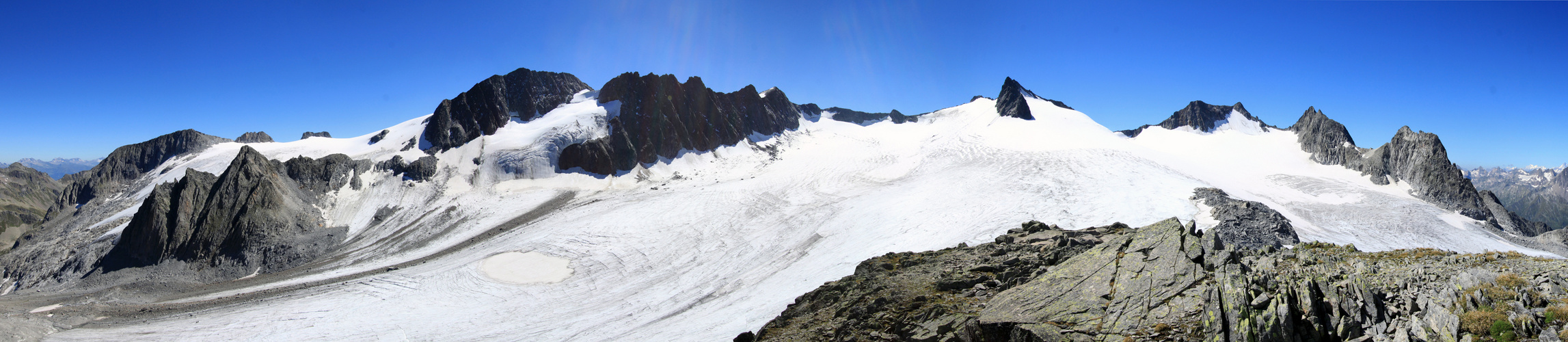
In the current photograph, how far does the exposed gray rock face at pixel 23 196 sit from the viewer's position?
97.2 metres

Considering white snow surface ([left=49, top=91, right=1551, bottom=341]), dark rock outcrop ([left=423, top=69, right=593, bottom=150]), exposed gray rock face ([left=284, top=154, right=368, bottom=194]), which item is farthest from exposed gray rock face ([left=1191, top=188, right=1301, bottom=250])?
dark rock outcrop ([left=423, top=69, right=593, bottom=150])

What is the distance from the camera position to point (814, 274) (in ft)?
124

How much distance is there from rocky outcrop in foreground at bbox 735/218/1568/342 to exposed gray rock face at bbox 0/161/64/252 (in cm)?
12299

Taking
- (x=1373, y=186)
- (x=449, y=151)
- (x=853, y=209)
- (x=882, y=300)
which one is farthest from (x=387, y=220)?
(x=1373, y=186)

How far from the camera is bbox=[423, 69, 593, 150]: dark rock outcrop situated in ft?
276

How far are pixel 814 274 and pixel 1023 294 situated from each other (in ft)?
71.7

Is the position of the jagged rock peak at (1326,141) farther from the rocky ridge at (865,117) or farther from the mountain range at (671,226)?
the rocky ridge at (865,117)

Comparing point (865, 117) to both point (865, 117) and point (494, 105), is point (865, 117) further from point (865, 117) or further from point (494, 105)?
point (494, 105)

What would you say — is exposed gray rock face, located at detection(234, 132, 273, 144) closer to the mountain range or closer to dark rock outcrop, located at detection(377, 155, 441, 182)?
the mountain range

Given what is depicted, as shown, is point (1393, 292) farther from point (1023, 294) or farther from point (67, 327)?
point (67, 327)

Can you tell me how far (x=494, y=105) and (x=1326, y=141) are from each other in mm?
113171

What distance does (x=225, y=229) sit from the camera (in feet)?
174

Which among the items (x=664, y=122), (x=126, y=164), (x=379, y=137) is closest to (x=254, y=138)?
(x=126, y=164)

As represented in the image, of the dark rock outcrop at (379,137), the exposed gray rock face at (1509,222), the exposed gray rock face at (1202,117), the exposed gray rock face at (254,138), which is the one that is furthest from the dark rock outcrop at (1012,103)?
the exposed gray rock face at (254,138)
